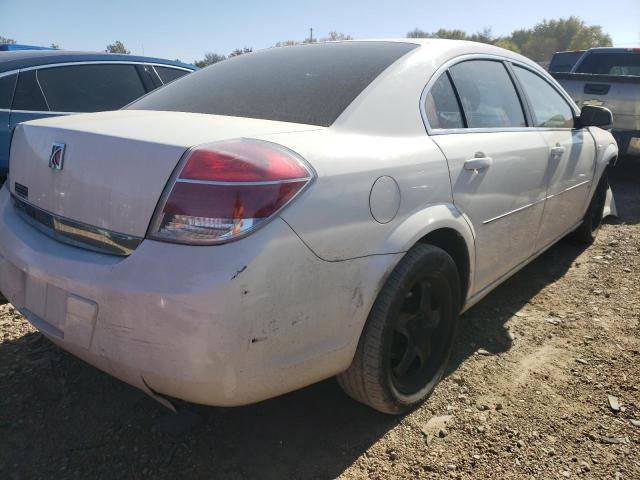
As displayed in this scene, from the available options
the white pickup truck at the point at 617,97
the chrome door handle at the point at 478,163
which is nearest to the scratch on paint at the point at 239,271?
the chrome door handle at the point at 478,163

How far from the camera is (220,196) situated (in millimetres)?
1432

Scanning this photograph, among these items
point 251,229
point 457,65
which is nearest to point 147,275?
point 251,229

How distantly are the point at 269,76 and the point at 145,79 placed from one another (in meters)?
3.06

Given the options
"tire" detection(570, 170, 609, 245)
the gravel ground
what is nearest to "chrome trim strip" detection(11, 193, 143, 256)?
the gravel ground

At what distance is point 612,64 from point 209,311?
9.44 meters

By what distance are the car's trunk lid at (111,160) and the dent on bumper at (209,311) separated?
0.13 metres

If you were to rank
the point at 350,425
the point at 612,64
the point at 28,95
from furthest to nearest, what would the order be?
the point at 612,64 → the point at 28,95 → the point at 350,425

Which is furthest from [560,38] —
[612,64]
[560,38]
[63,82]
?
[63,82]

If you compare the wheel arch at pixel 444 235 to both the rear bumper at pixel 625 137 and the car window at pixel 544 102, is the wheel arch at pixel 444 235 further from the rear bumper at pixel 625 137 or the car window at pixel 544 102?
the rear bumper at pixel 625 137

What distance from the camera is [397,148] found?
188 centimetres

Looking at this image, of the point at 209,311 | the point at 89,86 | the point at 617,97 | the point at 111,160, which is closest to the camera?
the point at 209,311

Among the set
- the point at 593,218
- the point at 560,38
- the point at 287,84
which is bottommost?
the point at 593,218

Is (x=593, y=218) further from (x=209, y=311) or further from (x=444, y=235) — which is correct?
(x=209, y=311)

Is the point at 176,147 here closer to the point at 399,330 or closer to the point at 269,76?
the point at 269,76
